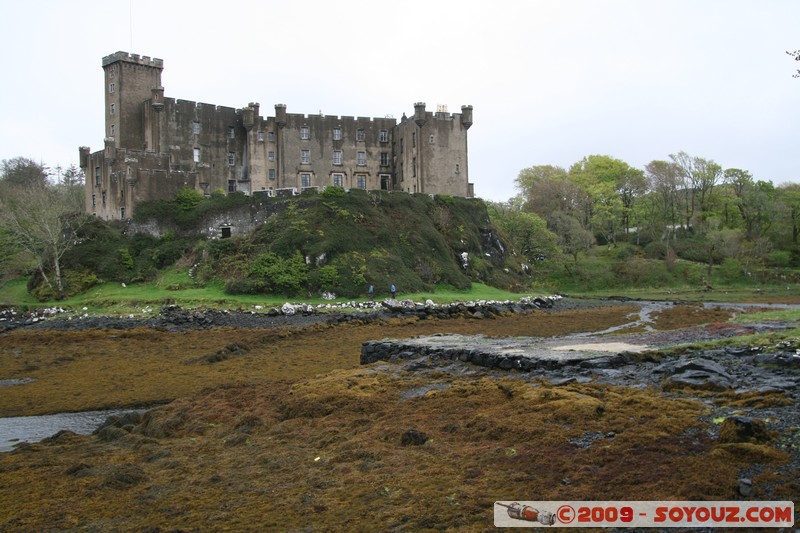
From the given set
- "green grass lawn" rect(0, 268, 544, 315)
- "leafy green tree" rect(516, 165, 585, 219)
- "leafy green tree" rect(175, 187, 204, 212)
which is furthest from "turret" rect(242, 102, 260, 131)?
"leafy green tree" rect(516, 165, 585, 219)

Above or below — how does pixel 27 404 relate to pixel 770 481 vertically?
below

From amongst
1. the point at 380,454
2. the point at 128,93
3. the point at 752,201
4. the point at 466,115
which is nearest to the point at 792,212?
the point at 752,201

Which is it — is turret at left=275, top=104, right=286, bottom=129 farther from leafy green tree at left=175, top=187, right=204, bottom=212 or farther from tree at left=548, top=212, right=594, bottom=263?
tree at left=548, top=212, right=594, bottom=263

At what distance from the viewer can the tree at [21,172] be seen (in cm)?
9325

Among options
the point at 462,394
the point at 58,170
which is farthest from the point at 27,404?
the point at 58,170

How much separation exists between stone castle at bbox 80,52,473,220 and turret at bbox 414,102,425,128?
10 centimetres

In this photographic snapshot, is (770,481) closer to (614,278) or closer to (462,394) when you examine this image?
(462,394)

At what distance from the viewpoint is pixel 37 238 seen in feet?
181

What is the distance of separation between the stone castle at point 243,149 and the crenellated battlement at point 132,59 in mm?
97

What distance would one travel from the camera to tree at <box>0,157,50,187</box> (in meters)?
93.2

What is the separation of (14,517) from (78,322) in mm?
33709

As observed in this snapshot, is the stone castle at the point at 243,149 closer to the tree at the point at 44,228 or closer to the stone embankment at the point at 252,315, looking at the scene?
the tree at the point at 44,228

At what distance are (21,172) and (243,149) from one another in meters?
42.5

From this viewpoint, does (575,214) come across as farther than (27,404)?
Yes
